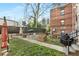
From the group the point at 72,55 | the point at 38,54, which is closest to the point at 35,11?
the point at 38,54

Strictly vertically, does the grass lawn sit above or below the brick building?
below

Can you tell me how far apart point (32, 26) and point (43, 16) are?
170 millimetres

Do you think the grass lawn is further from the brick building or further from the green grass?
the brick building

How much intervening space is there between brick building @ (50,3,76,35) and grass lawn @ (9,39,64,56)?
0.23 meters

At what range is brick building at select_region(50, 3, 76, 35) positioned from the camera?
2.18m

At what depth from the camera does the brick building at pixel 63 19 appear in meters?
2.18

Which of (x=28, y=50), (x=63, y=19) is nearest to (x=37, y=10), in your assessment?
(x=63, y=19)

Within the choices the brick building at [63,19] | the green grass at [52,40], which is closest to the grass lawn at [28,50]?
the green grass at [52,40]

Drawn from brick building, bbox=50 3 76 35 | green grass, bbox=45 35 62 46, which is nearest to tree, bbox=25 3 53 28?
brick building, bbox=50 3 76 35

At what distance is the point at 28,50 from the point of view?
7.16ft

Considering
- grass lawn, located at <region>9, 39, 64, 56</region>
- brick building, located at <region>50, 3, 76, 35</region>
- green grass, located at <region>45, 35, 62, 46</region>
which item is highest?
brick building, located at <region>50, 3, 76, 35</region>

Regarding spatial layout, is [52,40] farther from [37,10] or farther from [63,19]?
[37,10]

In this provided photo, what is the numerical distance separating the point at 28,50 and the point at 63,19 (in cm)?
53

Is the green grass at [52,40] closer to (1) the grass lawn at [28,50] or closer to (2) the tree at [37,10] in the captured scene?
(1) the grass lawn at [28,50]
